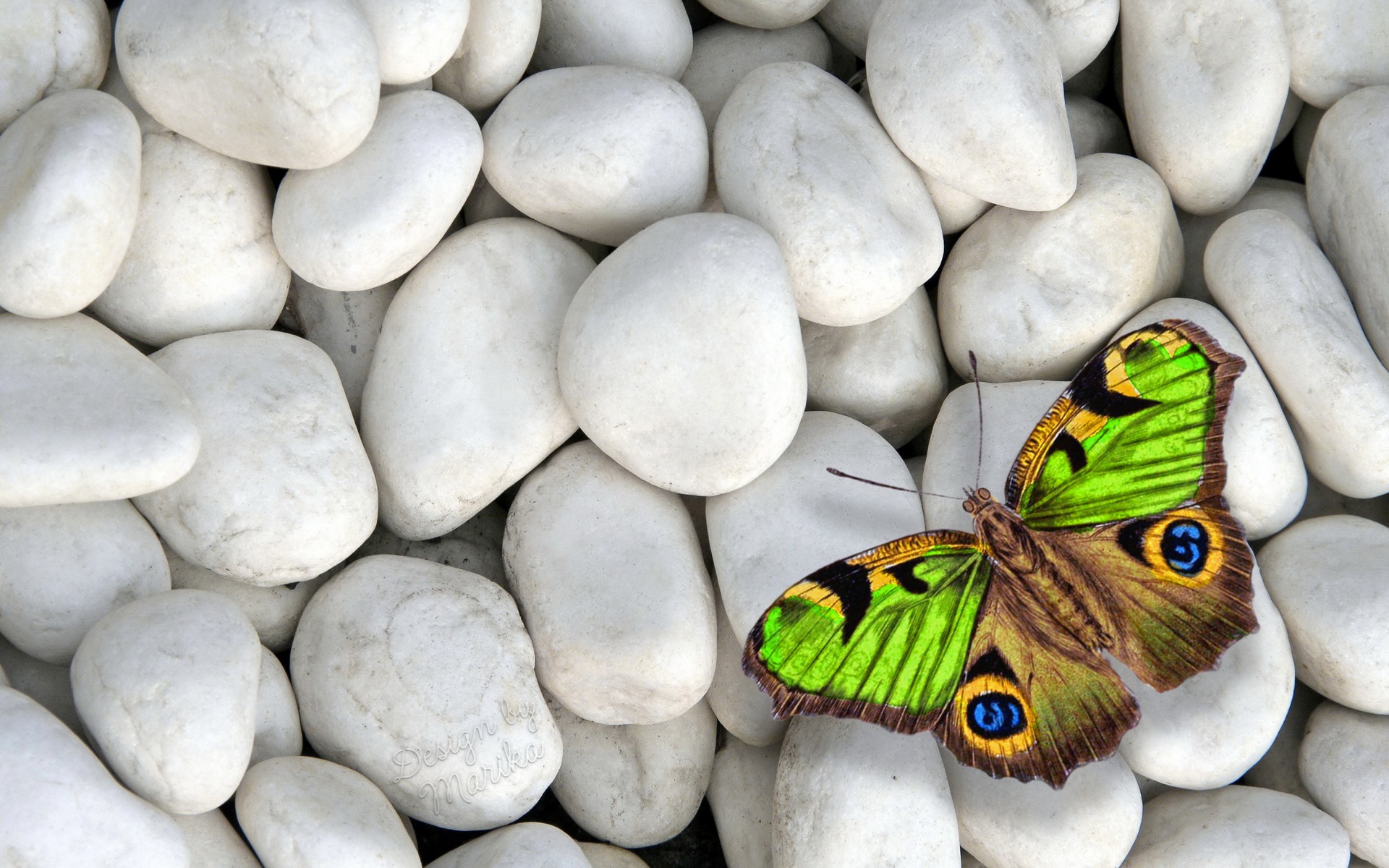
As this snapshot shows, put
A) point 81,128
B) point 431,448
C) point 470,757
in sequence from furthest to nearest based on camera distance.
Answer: point 431,448 → point 470,757 → point 81,128

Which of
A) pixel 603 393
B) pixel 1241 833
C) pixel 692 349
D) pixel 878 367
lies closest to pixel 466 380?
pixel 603 393

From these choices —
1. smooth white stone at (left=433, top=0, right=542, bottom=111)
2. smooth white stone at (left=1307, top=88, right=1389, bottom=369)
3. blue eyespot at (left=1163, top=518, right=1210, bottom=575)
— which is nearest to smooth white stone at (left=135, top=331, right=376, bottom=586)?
smooth white stone at (left=433, top=0, right=542, bottom=111)

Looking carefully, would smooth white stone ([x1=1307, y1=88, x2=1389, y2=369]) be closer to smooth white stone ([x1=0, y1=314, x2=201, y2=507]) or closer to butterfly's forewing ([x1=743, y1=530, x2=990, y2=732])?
butterfly's forewing ([x1=743, y1=530, x2=990, y2=732])

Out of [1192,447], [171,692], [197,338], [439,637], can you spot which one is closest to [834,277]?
[1192,447]

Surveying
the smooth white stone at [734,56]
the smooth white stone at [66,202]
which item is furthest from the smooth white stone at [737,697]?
the smooth white stone at [66,202]

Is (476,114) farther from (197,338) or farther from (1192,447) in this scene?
(1192,447)
